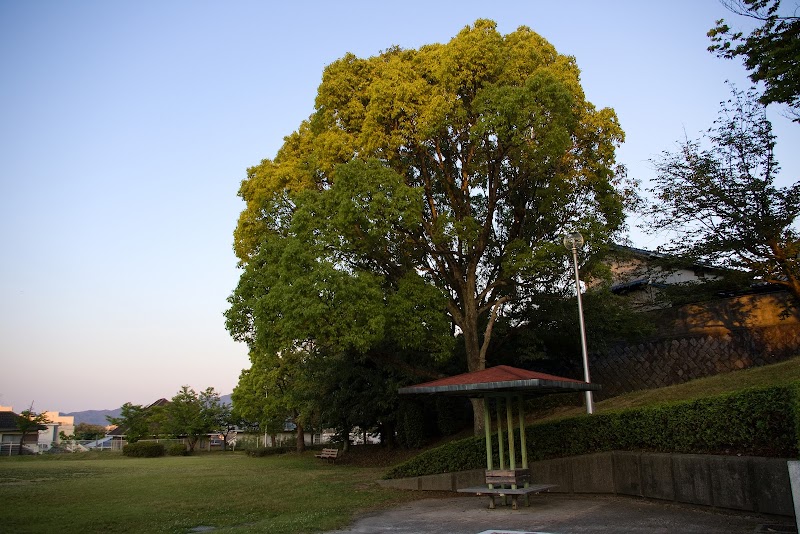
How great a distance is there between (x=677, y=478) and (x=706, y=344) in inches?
441

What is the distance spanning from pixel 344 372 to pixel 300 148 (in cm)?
906

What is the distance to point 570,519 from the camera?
9109mm

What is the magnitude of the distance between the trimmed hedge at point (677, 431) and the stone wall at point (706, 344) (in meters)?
8.76

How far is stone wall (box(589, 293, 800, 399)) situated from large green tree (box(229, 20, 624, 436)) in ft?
17.7

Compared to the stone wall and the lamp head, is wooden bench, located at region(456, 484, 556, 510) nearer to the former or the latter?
the lamp head

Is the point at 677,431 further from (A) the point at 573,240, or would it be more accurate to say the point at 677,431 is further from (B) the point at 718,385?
(A) the point at 573,240

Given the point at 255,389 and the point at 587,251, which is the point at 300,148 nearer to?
the point at 587,251

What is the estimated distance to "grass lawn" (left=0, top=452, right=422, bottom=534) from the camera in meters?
9.59

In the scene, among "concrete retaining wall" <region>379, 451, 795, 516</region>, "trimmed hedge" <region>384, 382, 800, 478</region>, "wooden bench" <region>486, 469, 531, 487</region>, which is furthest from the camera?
"wooden bench" <region>486, 469, 531, 487</region>

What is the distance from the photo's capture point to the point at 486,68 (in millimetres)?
16031

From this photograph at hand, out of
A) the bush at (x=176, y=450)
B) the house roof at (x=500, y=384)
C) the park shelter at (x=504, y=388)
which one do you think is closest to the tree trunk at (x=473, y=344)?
the park shelter at (x=504, y=388)

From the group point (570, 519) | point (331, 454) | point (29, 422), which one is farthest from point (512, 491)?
point (29, 422)

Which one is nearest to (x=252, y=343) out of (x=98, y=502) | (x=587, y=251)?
(x=98, y=502)

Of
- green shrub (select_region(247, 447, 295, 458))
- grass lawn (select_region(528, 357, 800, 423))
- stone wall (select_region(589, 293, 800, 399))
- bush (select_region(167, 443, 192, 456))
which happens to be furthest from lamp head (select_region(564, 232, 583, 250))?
bush (select_region(167, 443, 192, 456))
